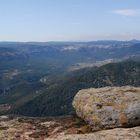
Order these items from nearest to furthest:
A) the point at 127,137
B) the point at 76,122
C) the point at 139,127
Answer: the point at 127,137 < the point at 139,127 < the point at 76,122

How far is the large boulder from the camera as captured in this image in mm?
22859

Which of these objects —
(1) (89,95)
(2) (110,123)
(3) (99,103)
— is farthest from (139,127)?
(1) (89,95)

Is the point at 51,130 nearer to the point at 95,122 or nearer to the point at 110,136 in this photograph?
the point at 95,122

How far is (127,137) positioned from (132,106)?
14.7ft

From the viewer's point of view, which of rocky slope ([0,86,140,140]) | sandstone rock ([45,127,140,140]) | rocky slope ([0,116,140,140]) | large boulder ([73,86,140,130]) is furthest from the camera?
large boulder ([73,86,140,130])

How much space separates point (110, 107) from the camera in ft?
77.6

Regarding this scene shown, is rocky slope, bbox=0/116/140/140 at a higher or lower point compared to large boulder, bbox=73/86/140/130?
lower

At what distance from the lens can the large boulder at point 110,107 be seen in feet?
75.0

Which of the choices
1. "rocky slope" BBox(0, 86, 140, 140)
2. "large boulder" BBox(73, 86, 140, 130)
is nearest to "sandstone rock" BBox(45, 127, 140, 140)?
"rocky slope" BBox(0, 86, 140, 140)

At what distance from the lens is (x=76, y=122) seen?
2694 centimetres

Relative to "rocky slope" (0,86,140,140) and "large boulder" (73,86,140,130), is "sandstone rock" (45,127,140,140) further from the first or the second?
"large boulder" (73,86,140,130)

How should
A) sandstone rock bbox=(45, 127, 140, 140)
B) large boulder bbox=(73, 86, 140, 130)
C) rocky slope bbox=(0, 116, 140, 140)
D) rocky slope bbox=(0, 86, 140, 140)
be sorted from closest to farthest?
sandstone rock bbox=(45, 127, 140, 140), rocky slope bbox=(0, 116, 140, 140), rocky slope bbox=(0, 86, 140, 140), large boulder bbox=(73, 86, 140, 130)

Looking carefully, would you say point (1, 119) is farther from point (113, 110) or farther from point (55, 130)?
point (113, 110)

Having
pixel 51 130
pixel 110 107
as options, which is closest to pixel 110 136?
pixel 110 107
